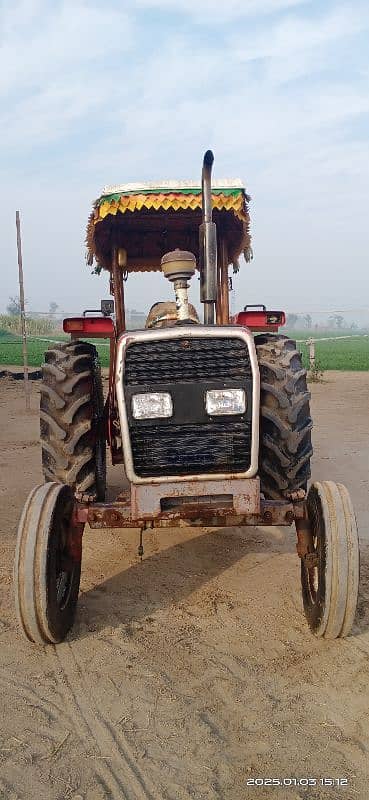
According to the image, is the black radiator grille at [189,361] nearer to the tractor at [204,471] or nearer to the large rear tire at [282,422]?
the tractor at [204,471]

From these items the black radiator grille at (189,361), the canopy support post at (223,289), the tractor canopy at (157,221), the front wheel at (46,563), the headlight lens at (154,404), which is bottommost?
the front wheel at (46,563)

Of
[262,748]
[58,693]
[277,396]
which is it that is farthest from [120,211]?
[262,748]

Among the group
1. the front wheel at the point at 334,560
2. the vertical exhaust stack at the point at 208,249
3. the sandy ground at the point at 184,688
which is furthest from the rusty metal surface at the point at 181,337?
the sandy ground at the point at 184,688

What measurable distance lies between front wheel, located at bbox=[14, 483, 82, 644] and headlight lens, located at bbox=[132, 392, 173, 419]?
1.88 ft

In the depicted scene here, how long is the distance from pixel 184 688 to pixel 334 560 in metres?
0.88

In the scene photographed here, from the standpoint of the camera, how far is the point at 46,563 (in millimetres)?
2932

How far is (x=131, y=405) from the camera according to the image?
3.14 meters

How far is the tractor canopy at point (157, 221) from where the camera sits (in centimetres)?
440

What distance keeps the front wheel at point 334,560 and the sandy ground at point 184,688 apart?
0.17m

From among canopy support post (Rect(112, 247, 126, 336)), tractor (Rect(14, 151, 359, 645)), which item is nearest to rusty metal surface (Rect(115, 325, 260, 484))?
tractor (Rect(14, 151, 359, 645))

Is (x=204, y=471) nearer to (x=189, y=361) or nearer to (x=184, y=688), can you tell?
(x=189, y=361)

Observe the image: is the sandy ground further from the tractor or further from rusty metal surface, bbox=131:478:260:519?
rusty metal surface, bbox=131:478:260:519

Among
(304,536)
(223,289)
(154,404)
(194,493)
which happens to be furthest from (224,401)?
(223,289)

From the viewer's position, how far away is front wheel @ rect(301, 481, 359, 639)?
290cm
